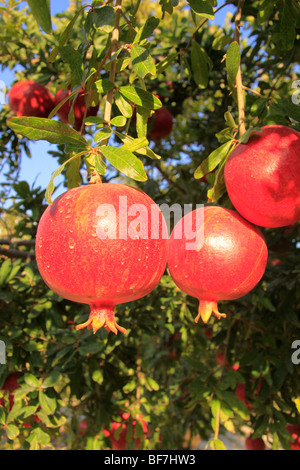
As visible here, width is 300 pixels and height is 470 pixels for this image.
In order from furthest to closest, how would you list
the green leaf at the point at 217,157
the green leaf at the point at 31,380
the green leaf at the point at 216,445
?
1. the green leaf at the point at 31,380
2. the green leaf at the point at 216,445
3. the green leaf at the point at 217,157

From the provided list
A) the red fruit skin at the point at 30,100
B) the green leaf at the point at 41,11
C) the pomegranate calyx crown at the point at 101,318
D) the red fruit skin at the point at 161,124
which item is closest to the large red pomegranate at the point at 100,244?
the pomegranate calyx crown at the point at 101,318

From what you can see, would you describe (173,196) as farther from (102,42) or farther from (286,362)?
(286,362)

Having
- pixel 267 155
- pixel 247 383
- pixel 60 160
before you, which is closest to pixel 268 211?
pixel 267 155

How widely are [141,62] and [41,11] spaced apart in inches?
6.7

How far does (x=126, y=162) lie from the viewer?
0.62 meters

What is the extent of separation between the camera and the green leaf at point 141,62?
2.22ft

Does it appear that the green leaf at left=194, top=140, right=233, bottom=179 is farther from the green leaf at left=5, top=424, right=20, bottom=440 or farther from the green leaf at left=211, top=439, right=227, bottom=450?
the green leaf at left=5, top=424, right=20, bottom=440

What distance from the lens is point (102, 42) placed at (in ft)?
6.05

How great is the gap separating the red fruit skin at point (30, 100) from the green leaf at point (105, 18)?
38.0 inches

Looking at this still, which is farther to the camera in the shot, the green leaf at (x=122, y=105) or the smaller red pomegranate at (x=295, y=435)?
the smaller red pomegranate at (x=295, y=435)

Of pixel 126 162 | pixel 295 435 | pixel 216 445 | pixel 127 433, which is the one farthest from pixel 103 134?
pixel 295 435

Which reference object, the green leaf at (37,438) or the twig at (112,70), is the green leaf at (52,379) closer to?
the green leaf at (37,438)

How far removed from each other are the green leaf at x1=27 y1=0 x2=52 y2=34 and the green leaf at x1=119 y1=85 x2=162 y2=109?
170 mm

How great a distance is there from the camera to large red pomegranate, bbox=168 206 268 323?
70 cm
